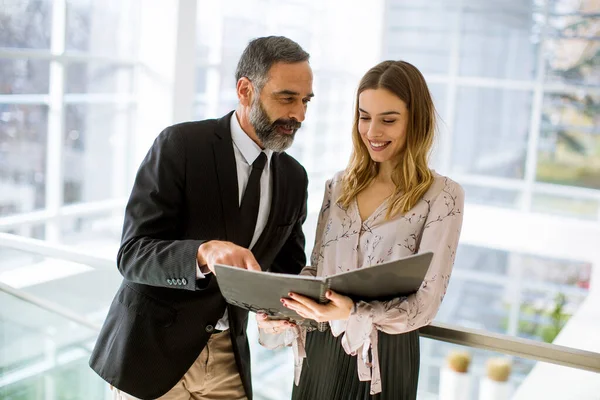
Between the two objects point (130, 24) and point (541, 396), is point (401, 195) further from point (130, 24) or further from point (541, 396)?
point (130, 24)

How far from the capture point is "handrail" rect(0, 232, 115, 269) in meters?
3.06

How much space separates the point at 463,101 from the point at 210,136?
11.5 metres

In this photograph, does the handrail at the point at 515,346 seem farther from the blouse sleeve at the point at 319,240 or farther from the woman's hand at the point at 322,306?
the woman's hand at the point at 322,306

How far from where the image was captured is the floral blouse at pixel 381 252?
6.19 feet

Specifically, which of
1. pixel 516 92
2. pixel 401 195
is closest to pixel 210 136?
pixel 401 195

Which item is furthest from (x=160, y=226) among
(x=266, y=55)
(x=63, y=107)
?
(x=63, y=107)

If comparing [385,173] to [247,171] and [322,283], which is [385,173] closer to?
[247,171]

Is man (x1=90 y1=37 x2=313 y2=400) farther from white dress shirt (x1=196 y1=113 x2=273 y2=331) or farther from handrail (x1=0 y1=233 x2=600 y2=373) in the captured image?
handrail (x1=0 y1=233 x2=600 y2=373)

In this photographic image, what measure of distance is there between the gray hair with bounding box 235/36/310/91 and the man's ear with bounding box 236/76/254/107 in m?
0.01

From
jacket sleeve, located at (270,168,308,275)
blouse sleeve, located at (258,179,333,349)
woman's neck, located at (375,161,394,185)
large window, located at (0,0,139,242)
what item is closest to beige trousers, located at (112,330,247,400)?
blouse sleeve, located at (258,179,333,349)

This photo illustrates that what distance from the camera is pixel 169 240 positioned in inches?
76.4

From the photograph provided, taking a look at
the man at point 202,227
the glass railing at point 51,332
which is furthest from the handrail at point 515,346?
the glass railing at point 51,332

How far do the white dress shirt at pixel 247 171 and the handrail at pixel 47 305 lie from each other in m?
1.15

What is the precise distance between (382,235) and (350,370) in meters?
0.37
